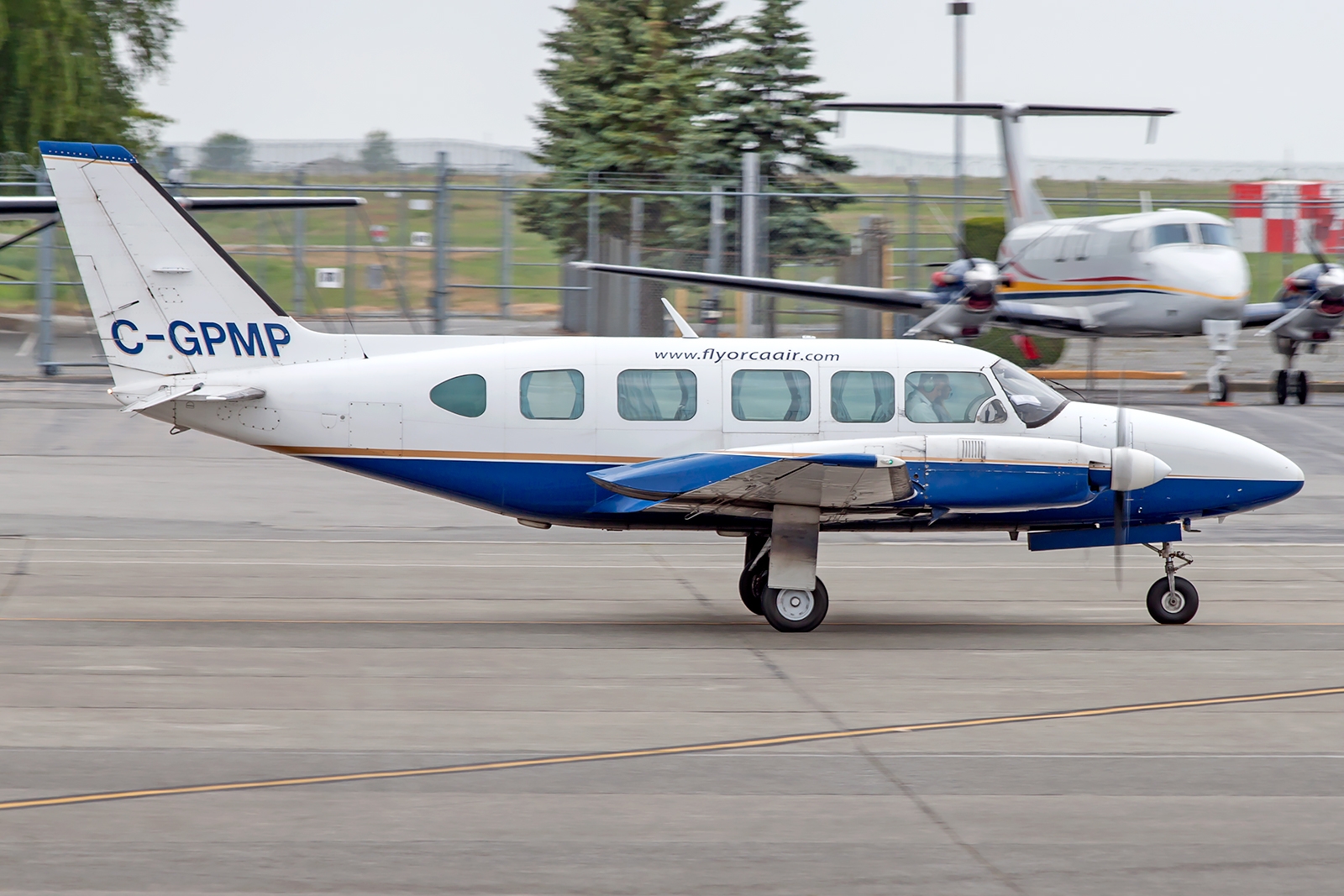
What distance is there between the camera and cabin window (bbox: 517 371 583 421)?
12.3 m

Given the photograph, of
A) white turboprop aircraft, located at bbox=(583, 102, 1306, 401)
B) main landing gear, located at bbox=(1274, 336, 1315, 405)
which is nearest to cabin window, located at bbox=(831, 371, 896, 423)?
white turboprop aircraft, located at bbox=(583, 102, 1306, 401)

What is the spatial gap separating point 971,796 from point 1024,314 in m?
23.8

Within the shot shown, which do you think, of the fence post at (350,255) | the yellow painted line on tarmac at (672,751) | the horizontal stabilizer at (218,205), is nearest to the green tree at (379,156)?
the fence post at (350,255)

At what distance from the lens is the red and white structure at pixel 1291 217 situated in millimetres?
31641

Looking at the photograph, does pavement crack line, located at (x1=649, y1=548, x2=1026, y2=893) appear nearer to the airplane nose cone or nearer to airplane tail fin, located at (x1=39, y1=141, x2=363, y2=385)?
the airplane nose cone

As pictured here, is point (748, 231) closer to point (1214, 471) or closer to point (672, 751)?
point (1214, 471)

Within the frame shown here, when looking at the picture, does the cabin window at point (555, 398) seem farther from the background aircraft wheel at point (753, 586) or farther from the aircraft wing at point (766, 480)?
the background aircraft wheel at point (753, 586)

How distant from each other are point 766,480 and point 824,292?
1787 centimetres

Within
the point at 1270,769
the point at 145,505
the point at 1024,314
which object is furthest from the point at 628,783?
the point at 1024,314

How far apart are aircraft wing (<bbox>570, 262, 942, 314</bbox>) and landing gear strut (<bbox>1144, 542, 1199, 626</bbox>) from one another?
14.0 m

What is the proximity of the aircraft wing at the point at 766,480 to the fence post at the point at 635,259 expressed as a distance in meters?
18.5

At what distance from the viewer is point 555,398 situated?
12.4m

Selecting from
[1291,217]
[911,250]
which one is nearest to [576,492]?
[911,250]

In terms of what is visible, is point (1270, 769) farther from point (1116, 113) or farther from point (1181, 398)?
point (1116, 113)
